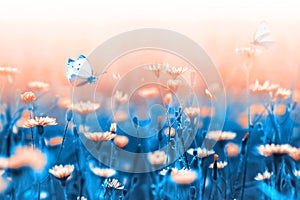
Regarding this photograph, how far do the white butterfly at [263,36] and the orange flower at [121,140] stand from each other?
576mm

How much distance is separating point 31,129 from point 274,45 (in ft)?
3.06

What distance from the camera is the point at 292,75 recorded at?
62.1 inches

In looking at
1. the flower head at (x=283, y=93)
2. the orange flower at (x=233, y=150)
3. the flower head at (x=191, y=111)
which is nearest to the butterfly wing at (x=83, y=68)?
the flower head at (x=191, y=111)

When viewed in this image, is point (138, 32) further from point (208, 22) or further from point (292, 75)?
point (292, 75)

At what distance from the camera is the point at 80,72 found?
1.49 metres

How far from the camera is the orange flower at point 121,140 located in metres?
1.56

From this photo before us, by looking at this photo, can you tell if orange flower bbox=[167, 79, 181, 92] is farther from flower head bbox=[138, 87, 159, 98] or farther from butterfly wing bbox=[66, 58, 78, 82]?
butterfly wing bbox=[66, 58, 78, 82]

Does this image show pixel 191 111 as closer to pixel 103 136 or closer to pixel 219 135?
pixel 219 135

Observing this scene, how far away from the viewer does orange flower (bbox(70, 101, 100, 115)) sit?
60.2 inches

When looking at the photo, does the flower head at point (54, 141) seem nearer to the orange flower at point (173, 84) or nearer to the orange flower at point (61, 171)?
the orange flower at point (61, 171)

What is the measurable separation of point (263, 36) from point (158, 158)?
0.58 metres

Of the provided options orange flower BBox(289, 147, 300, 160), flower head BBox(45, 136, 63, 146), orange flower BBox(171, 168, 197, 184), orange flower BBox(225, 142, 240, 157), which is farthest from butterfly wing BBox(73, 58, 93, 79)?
orange flower BBox(289, 147, 300, 160)

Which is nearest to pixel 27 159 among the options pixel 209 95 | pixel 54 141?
A: pixel 54 141

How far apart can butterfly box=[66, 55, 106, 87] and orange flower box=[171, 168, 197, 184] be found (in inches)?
18.1
